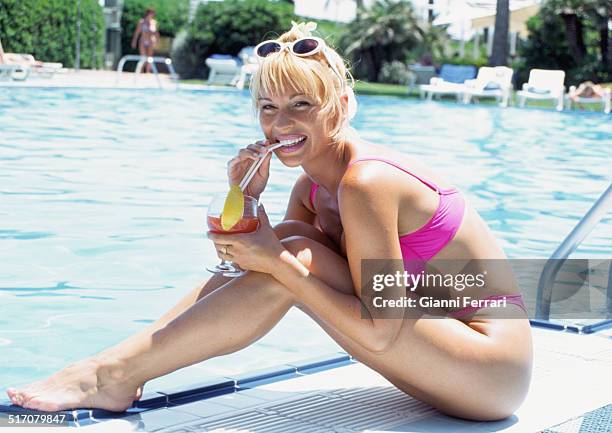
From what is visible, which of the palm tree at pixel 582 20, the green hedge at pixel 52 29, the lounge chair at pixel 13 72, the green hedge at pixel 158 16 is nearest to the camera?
the lounge chair at pixel 13 72

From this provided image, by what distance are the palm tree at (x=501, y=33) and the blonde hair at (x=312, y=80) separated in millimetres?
26754

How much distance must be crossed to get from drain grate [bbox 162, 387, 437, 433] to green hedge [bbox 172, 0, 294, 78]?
28.3 m

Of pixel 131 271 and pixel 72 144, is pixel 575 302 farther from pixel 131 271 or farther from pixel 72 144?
pixel 72 144

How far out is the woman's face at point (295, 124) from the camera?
256 centimetres

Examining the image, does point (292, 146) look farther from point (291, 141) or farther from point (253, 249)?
point (253, 249)

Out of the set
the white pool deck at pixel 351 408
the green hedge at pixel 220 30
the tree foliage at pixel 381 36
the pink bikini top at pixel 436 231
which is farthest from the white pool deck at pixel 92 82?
the pink bikini top at pixel 436 231

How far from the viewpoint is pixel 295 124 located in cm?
Result: 256

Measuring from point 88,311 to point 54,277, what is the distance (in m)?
0.65

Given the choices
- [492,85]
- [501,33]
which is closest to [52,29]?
[492,85]

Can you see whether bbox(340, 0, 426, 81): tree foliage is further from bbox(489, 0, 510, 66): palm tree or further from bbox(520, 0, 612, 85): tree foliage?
bbox(520, 0, 612, 85): tree foliage

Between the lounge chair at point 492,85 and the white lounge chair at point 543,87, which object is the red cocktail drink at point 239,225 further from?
the lounge chair at point 492,85

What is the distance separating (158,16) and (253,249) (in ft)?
104

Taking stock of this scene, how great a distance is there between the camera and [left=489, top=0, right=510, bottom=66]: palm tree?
93.2 feet

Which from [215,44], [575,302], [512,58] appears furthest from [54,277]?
[512,58]
